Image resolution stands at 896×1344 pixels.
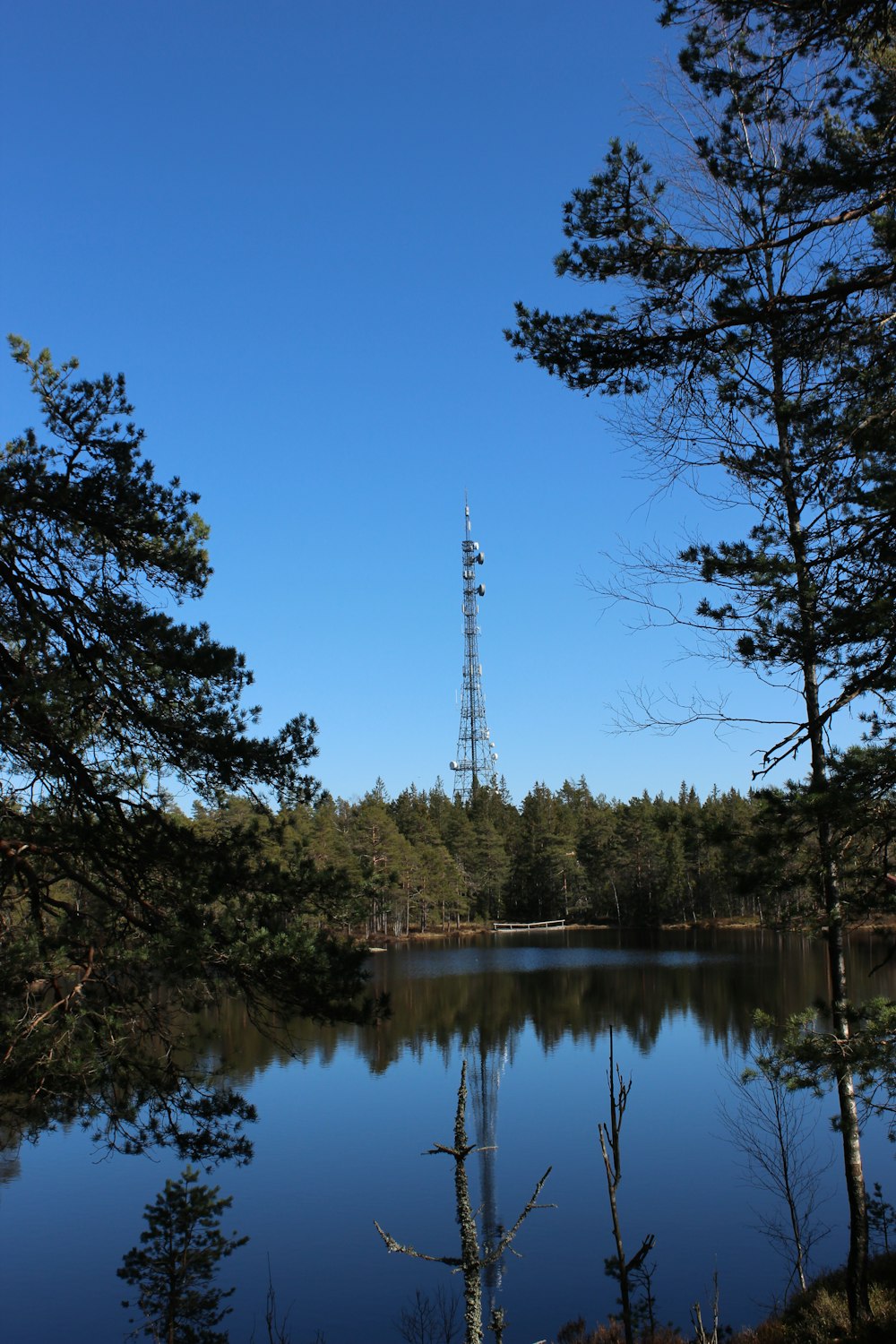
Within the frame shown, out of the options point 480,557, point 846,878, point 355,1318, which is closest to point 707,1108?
point 355,1318

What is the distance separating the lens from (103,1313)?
30.8 feet

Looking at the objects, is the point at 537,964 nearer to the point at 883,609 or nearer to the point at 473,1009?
the point at 473,1009

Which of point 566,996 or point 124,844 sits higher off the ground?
point 124,844

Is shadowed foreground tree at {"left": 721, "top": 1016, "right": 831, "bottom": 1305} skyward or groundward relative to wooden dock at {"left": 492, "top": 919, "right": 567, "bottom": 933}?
skyward

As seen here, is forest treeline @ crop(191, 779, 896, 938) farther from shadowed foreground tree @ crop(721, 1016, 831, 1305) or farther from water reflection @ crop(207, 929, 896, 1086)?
shadowed foreground tree @ crop(721, 1016, 831, 1305)

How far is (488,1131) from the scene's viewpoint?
15539 mm

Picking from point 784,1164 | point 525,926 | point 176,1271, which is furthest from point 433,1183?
point 525,926

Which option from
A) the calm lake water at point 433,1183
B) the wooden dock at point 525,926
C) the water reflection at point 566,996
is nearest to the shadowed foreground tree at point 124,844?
the calm lake water at point 433,1183

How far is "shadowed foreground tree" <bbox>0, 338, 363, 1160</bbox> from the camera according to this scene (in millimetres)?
5543

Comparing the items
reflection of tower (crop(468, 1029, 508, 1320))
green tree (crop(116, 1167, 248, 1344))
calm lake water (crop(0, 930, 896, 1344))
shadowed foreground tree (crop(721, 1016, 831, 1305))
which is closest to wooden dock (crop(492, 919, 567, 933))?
calm lake water (crop(0, 930, 896, 1344))

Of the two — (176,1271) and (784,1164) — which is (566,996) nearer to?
(784,1164)

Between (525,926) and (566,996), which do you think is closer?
(566,996)

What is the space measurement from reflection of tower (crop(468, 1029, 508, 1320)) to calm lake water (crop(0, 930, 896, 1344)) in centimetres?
6

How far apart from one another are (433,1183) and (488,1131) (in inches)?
98.5
